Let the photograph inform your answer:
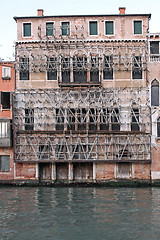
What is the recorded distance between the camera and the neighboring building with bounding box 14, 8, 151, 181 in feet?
86.1

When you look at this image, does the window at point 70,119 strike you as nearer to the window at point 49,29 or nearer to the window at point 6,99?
the window at point 6,99

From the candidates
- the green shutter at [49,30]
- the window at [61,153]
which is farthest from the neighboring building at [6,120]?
the green shutter at [49,30]

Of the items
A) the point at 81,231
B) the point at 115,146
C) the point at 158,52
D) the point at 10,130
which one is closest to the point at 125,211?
the point at 81,231

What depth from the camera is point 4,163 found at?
26.8m

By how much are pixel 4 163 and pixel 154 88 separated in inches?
470

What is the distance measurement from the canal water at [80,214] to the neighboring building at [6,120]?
3.49m

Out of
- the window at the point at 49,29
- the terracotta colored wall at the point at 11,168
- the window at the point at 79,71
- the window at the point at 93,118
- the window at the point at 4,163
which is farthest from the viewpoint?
the window at the point at 49,29

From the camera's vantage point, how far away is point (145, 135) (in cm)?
2625

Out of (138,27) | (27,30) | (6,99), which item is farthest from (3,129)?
(138,27)

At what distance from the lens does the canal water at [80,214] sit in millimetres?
13695

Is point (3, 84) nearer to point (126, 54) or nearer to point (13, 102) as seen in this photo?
point (13, 102)

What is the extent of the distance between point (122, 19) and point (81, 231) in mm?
17640

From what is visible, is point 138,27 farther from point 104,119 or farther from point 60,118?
point 60,118

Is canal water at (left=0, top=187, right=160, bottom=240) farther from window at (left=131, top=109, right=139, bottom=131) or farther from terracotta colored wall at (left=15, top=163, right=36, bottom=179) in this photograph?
window at (left=131, top=109, right=139, bottom=131)
